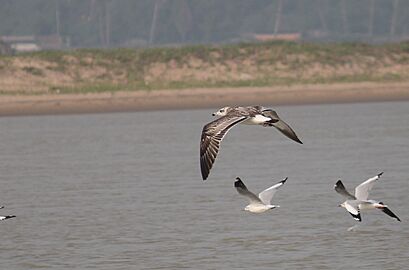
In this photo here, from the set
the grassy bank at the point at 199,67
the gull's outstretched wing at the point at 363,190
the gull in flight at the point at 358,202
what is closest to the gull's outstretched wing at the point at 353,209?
the gull in flight at the point at 358,202

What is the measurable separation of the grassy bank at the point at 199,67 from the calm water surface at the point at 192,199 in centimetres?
1070

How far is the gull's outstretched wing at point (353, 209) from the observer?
1299 centimetres

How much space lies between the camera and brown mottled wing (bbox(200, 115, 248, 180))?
1189 cm

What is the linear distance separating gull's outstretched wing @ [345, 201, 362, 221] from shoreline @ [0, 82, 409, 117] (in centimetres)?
2273

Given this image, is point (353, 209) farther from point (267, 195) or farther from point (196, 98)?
point (196, 98)

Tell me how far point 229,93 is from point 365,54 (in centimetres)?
870

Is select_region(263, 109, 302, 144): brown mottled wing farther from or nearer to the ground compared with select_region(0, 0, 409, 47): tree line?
farther from the ground

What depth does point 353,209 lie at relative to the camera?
1314cm

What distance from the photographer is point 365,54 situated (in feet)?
151

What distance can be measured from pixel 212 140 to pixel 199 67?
3194 centimetres

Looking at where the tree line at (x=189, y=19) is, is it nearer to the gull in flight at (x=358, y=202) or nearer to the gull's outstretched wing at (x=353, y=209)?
the gull in flight at (x=358, y=202)

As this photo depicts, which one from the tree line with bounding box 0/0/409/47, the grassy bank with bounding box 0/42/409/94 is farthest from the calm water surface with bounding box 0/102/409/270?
the tree line with bounding box 0/0/409/47

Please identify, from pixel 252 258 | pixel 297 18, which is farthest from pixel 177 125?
pixel 297 18

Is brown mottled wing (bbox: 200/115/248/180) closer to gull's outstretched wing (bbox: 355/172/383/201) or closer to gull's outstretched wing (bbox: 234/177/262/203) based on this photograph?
gull's outstretched wing (bbox: 234/177/262/203)
